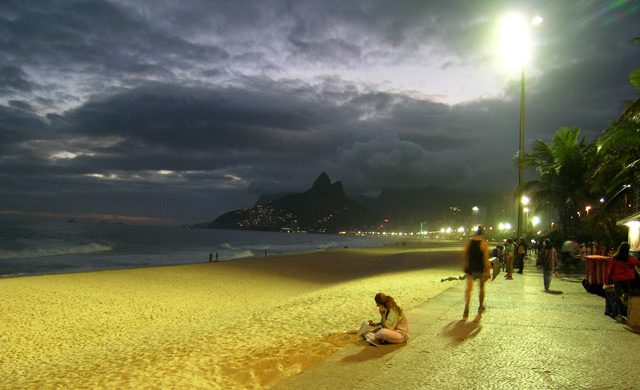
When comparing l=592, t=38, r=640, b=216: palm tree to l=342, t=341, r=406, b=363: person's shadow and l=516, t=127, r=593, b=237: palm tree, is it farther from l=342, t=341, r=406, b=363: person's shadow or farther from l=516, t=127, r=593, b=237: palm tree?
l=342, t=341, r=406, b=363: person's shadow

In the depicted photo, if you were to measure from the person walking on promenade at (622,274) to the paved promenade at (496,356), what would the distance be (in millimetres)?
324

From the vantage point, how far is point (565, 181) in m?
20.7

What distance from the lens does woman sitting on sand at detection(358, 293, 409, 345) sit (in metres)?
6.11

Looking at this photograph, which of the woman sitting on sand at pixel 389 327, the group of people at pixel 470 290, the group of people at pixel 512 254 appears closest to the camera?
the woman sitting on sand at pixel 389 327

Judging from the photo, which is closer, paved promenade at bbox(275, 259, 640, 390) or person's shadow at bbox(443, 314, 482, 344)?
paved promenade at bbox(275, 259, 640, 390)

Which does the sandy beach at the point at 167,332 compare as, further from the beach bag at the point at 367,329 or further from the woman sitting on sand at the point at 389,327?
the woman sitting on sand at the point at 389,327

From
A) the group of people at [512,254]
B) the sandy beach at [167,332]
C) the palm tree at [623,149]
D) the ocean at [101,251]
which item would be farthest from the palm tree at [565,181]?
the ocean at [101,251]

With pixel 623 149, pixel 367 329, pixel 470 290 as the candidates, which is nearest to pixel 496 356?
pixel 367 329

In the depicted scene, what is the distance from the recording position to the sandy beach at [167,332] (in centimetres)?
630

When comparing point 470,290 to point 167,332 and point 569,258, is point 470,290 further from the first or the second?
point 569,258

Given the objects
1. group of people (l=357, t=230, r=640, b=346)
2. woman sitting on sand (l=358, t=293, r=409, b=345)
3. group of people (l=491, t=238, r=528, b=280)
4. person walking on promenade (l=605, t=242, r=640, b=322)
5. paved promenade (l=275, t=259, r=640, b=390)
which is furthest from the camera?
group of people (l=491, t=238, r=528, b=280)

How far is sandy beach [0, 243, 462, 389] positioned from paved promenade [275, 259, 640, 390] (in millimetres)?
1072

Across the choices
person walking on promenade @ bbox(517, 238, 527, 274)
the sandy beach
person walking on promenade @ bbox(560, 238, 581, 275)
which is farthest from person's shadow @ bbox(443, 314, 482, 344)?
person walking on promenade @ bbox(560, 238, 581, 275)

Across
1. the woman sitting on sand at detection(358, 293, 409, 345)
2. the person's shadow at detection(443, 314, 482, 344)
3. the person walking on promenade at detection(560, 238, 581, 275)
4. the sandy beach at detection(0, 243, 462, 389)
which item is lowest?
the sandy beach at detection(0, 243, 462, 389)
